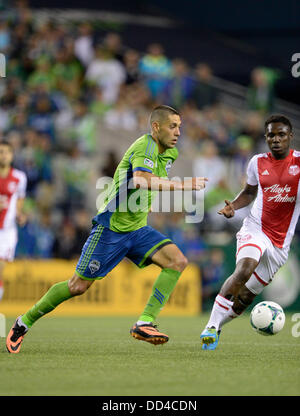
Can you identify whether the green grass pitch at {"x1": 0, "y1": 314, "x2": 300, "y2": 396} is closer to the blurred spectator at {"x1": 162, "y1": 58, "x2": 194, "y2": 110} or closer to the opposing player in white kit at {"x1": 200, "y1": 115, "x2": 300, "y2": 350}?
the opposing player in white kit at {"x1": 200, "y1": 115, "x2": 300, "y2": 350}

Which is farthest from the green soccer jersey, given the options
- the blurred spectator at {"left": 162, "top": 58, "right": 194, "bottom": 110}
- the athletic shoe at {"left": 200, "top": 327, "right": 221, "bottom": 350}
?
the blurred spectator at {"left": 162, "top": 58, "right": 194, "bottom": 110}

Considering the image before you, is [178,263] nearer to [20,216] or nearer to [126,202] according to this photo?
[126,202]

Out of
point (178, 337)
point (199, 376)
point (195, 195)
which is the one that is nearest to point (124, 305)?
point (195, 195)

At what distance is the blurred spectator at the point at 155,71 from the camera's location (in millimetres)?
19781

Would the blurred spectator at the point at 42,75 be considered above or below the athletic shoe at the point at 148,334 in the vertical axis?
above

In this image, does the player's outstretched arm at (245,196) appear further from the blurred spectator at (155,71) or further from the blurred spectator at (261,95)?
the blurred spectator at (261,95)

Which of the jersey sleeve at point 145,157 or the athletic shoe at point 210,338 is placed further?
the athletic shoe at point 210,338

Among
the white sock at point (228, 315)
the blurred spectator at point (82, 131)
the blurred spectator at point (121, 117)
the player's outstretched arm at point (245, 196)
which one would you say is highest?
the blurred spectator at point (121, 117)

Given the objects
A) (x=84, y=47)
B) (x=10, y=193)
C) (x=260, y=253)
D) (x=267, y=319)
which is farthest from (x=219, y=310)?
(x=84, y=47)

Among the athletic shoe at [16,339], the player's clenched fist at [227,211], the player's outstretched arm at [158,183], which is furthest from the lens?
the player's clenched fist at [227,211]

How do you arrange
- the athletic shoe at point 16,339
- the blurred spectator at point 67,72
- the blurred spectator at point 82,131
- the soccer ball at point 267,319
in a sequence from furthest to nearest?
the blurred spectator at point 67,72 < the blurred spectator at point 82,131 < the soccer ball at point 267,319 < the athletic shoe at point 16,339

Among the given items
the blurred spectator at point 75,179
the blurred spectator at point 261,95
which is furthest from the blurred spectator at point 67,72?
the blurred spectator at point 261,95
